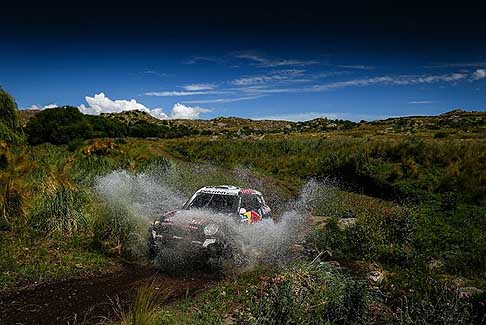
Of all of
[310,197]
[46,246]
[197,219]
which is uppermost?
[197,219]

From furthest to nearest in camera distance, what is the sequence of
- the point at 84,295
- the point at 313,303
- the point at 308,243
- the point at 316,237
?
the point at 316,237 → the point at 308,243 → the point at 84,295 → the point at 313,303

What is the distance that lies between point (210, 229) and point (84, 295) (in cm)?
284

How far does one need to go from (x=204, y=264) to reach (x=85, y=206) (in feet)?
14.3

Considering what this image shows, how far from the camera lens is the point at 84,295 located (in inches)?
333

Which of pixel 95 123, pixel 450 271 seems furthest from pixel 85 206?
pixel 95 123

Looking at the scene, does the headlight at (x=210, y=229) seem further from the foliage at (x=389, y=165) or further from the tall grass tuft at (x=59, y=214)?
the foliage at (x=389, y=165)

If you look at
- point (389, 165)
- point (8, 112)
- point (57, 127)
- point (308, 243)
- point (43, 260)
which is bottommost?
point (308, 243)

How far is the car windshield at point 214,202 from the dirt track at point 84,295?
2.01 m

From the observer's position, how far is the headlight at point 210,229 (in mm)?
9891

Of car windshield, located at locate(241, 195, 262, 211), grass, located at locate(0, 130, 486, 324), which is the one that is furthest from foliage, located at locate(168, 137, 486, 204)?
car windshield, located at locate(241, 195, 262, 211)

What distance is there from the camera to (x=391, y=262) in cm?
1105

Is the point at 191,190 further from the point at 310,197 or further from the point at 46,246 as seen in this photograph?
the point at 46,246

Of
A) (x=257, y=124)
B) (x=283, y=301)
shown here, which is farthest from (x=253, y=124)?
(x=283, y=301)

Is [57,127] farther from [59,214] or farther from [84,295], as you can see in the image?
[84,295]
